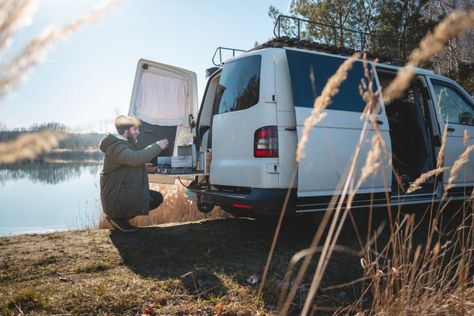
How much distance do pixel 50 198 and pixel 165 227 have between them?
52.1 feet

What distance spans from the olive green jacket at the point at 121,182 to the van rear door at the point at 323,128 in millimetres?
1815

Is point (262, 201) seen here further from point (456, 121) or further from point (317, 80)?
point (456, 121)

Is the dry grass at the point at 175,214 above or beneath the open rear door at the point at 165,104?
beneath

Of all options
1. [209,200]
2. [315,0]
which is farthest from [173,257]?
[315,0]

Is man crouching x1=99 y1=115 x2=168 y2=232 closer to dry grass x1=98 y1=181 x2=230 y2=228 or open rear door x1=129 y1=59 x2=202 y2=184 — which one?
open rear door x1=129 y1=59 x2=202 y2=184

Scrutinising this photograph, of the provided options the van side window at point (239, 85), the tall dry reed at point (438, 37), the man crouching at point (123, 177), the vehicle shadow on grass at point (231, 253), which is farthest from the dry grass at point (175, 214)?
the tall dry reed at point (438, 37)

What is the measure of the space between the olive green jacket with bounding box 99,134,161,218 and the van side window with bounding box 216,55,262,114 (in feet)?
3.31

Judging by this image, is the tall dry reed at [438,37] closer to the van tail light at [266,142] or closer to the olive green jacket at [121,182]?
the van tail light at [266,142]

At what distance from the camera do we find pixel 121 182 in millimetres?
4598

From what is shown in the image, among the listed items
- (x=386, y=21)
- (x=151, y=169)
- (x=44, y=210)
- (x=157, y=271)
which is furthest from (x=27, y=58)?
(x=44, y=210)

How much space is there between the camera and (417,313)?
5.89 ft

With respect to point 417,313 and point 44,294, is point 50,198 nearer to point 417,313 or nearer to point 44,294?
point 44,294

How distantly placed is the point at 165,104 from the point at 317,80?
8.25 feet

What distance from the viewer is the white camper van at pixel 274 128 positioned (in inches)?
149
